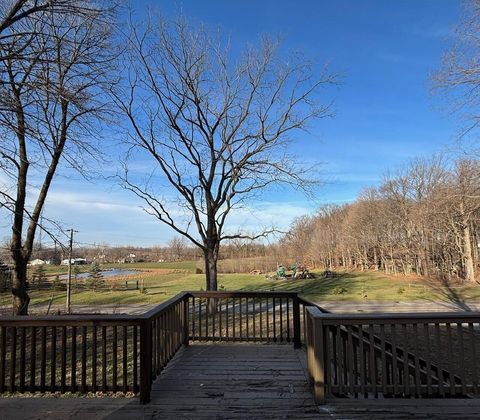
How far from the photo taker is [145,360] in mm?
3695

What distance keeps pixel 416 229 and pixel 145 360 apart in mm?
29187

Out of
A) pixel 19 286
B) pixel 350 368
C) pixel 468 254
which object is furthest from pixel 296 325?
pixel 468 254

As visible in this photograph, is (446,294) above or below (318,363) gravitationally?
below

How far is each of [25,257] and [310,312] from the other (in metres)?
7.92

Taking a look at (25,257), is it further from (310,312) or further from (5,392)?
(310,312)

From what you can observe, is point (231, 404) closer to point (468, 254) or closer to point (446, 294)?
point (446, 294)

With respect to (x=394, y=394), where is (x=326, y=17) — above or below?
above

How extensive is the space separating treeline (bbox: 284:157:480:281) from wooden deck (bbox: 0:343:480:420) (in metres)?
15.2

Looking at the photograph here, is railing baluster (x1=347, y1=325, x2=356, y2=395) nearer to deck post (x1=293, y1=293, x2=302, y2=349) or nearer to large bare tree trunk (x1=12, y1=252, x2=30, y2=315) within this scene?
deck post (x1=293, y1=293, x2=302, y2=349)

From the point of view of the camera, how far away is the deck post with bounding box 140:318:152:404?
3633 mm

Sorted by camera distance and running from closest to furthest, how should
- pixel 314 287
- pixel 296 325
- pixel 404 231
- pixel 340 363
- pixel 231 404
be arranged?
pixel 231 404 → pixel 340 363 → pixel 296 325 → pixel 314 287 → pixel 404 231

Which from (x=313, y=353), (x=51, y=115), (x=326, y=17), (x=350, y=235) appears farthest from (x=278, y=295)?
(x=350, y=235)

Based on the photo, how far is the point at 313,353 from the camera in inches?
146

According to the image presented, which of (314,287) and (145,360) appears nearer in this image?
(145,360)
